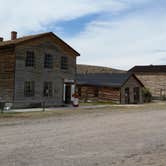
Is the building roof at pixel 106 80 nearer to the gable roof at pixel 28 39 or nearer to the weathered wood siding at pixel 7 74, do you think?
the gable roof at pixel 28 39

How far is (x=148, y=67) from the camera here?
5762 centimetres

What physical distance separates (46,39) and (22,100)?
250 inches

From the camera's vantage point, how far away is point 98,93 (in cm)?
3975

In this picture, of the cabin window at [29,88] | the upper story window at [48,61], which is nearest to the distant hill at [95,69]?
the upper story window at [48,61]

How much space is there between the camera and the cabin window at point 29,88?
85.8ft

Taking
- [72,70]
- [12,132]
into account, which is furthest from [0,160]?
[72,70]

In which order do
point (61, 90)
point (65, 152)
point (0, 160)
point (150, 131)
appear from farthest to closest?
point (61, 90) → point (150, 131) → point (65, 152) → point (0, 160)

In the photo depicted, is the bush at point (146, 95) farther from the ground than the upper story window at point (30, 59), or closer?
closer

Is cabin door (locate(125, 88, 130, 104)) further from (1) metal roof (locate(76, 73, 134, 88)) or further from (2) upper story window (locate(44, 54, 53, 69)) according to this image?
(2) upper story window (locate(44, 54, 53, 69))

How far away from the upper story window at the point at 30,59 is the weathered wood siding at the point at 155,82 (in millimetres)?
31305

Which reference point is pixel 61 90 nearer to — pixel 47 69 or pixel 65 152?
pixel 47 69

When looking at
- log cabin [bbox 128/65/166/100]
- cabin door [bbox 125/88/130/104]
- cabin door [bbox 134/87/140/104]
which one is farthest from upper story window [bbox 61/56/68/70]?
log cabin [bbox 128/65/166/100]

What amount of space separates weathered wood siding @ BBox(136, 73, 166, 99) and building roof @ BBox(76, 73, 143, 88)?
1476cm

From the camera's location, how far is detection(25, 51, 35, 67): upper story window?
26328 millimetres
